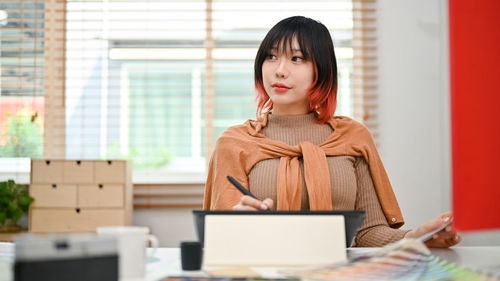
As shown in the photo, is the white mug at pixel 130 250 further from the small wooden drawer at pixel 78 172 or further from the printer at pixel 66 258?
the small wooden drawer at pixel 78 172

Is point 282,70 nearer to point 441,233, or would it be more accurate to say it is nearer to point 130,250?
point 441,233

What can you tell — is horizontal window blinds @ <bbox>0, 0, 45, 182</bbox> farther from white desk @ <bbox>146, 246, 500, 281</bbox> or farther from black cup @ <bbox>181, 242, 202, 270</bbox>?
black cup @ <bbox>181, 242, 202, 270</bbox>

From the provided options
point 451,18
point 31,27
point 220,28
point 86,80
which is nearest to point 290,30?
point 451,18

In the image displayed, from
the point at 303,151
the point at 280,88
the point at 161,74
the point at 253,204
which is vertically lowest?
the point at 253,204

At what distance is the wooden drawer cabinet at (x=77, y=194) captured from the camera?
247 cm

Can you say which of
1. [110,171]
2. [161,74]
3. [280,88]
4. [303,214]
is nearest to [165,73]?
[161,74]

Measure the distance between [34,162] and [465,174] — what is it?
2.24 meters

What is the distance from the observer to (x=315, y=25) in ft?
4.94

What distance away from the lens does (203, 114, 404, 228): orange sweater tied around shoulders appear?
4.56ft

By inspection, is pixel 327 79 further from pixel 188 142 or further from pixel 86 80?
pixel 86 80

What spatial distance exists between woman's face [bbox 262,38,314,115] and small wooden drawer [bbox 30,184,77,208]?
141 cm

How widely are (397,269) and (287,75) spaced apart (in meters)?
0.81

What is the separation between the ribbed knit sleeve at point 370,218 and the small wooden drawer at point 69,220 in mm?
1365

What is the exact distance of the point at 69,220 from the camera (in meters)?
2.47
